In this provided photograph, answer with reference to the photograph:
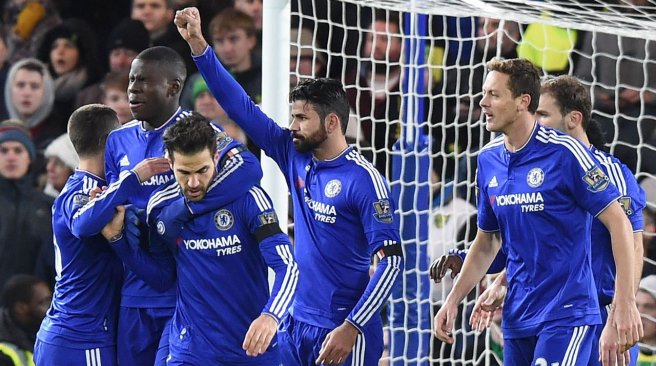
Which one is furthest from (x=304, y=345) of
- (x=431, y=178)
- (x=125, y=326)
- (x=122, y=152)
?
(x=431, y=178)

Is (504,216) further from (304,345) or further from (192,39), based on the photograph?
(192,39)

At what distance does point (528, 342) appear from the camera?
15.1 feet

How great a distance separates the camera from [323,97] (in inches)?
188

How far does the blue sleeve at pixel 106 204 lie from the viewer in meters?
4.32

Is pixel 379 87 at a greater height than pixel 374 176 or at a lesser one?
greater

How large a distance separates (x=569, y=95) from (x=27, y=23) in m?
3.96

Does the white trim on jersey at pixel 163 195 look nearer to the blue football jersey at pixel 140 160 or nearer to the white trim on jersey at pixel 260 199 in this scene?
the blue football jersey at pixel 140 160

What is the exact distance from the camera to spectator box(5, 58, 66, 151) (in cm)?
734

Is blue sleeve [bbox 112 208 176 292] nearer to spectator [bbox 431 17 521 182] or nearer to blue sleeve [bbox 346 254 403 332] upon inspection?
blue sleeve [bbox 346 254 403 332]

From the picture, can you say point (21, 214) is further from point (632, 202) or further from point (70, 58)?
point (632, 202)

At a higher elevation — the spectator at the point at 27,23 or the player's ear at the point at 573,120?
the spectator at the point at 27,23

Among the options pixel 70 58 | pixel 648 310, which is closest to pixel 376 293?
pixel 648 310

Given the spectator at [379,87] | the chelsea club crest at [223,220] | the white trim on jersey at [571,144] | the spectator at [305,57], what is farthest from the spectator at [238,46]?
the chelsea club crest at [223,220]

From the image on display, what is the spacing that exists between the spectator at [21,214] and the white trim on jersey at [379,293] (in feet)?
10.5
